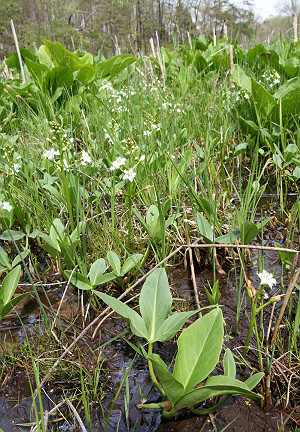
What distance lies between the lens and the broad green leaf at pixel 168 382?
83 cm

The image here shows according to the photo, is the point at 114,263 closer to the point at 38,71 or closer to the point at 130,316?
the point at 130,316

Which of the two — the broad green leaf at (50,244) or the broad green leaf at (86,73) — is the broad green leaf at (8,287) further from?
the broad green leaf at (86,73)

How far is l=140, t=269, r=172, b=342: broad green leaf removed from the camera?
109cm

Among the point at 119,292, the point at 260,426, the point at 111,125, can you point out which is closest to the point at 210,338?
the point at 260,426

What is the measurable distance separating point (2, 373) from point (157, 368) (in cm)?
61

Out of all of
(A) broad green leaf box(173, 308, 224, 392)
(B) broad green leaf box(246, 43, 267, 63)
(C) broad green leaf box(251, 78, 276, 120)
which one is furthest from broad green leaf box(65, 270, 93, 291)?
(B) broad green leaf box(246, 43, 267, 63)

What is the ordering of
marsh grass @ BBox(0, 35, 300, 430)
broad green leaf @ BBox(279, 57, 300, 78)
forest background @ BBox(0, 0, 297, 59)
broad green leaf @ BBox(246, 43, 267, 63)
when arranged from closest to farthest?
marsh grass @ BBox(0, 35, 300, 430), broad green leaf @ BBox(279, 57, 300, 78), broad green leaf @ BBox(246, 43, 267, 63), forest background @ BBox(0, 0, 297, 59)

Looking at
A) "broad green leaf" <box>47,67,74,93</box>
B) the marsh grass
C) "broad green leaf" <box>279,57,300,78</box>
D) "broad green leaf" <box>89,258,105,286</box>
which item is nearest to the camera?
"broad green leaf" <box>89,258,105,286</box>

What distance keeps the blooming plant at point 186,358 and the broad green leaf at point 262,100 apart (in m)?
2.00

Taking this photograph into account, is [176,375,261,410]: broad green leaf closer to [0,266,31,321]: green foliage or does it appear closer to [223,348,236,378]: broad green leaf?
[223,348,236,378]: broad green leaf

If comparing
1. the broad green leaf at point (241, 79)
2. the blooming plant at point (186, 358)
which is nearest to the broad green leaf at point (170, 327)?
the blooming plant at point (186, 358)

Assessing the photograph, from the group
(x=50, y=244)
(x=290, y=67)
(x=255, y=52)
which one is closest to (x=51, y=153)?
(x=50, y=244)

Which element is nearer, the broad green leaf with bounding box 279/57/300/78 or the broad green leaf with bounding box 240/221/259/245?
the broad green leaf with bounding box 240/221/259/245

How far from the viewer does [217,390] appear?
87cm
